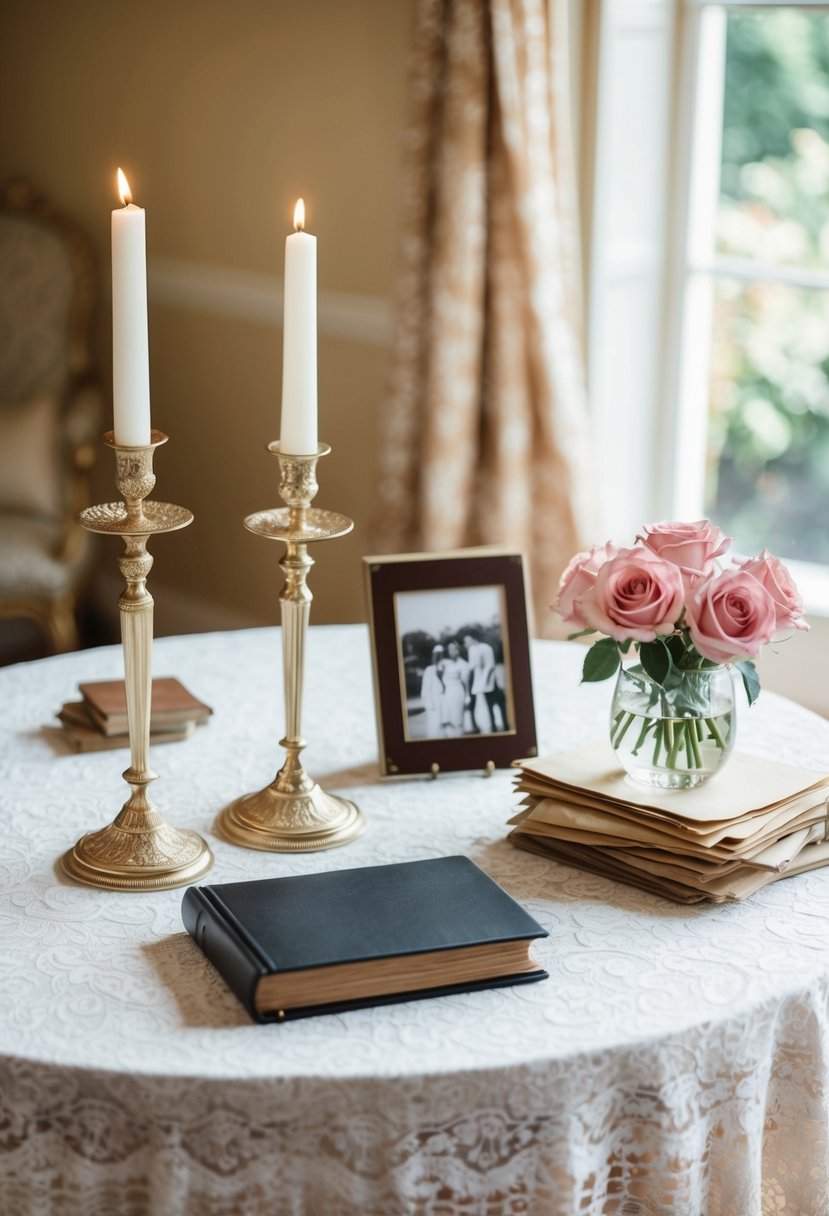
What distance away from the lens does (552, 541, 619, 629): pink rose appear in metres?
1.40

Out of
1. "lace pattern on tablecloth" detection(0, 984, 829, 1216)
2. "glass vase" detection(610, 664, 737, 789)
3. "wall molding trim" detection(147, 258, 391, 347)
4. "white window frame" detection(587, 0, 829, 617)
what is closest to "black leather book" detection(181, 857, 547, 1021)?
"lace pattern on tablecloth" detection(0, 984, 829, 1216)

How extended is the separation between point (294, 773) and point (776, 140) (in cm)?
214

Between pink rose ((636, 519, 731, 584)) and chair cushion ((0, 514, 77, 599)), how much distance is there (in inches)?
83.8

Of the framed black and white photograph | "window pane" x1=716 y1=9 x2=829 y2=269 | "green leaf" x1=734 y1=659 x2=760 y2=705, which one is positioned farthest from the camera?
"window pane" x1=716 y1=9 x2=829 y2=269

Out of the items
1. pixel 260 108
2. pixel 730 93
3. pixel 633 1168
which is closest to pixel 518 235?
pixel 730 93

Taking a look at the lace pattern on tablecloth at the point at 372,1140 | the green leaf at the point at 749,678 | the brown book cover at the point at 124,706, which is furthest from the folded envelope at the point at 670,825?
the brown book cover at the point at 124,706

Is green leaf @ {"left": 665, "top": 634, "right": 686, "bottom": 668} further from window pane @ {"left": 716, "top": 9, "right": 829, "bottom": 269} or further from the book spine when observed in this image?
window pane @ {"left": 716, "top": 9, "right": 829, "bottom": 269}

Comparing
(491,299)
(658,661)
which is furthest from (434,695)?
(491,299)

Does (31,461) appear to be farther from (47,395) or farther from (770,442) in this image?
(770,442)

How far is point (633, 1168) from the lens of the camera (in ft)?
3.85

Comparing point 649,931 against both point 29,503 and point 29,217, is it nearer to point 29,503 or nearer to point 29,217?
point 29,503

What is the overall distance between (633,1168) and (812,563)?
83.7 inches

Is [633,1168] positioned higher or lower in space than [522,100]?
lower

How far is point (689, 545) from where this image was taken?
138 cm
